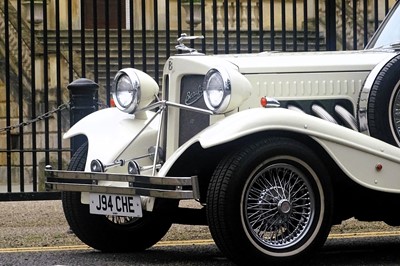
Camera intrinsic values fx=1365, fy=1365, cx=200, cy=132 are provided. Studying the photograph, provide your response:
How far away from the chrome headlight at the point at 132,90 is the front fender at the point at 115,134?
5.7 inches

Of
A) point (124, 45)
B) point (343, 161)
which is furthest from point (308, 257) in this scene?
point (124, 45)

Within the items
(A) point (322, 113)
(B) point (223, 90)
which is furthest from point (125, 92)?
(A) point (322, 113)

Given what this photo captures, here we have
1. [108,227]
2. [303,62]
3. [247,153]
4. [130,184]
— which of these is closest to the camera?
[247,153]

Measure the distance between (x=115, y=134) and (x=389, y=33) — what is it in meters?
2.14

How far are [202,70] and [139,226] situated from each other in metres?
1.27

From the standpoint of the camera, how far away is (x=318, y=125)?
827 cm

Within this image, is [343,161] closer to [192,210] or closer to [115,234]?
[192,210]

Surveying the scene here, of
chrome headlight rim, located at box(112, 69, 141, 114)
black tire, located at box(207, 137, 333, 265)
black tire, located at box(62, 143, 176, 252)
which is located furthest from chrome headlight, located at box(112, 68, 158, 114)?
black tire, located at box(207, 137, 333, 265)

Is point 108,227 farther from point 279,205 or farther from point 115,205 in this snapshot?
point 279,205

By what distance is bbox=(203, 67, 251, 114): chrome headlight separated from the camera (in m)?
8.32

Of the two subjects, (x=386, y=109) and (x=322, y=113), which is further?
(x=322, y=113)

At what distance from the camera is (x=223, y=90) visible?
27.4ft

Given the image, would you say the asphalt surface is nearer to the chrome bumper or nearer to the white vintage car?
the white vintage car

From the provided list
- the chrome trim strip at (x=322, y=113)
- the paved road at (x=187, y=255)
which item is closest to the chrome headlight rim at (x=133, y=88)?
the paved road at (x=187, y=255)
